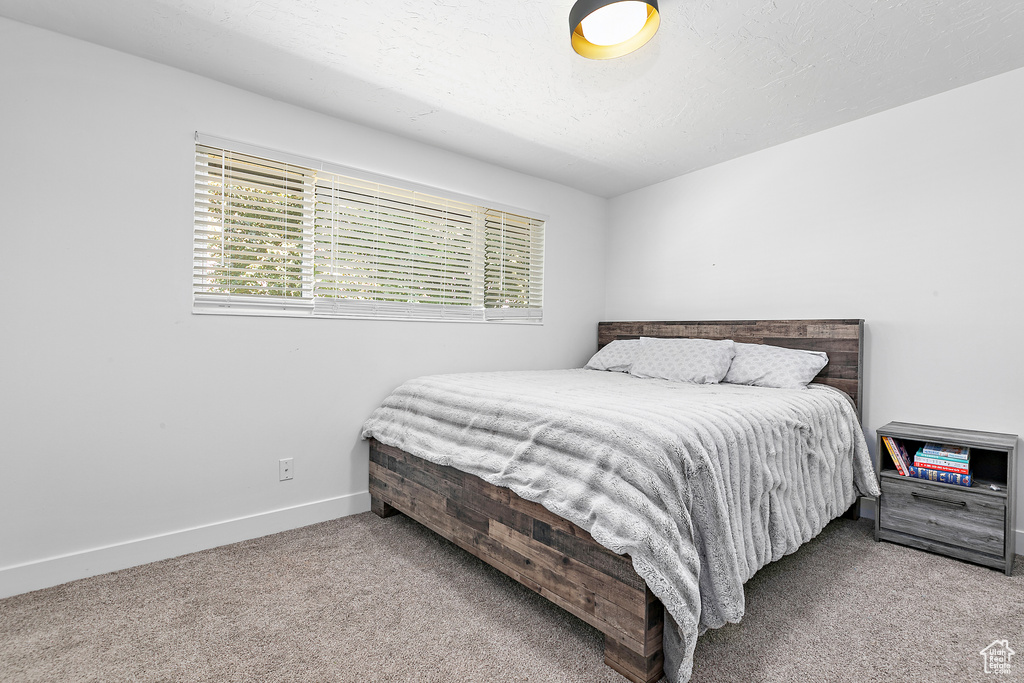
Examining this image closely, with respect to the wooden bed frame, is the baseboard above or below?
below

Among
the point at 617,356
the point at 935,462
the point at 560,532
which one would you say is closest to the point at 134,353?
the point at 560,532

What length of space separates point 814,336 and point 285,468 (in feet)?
9.99

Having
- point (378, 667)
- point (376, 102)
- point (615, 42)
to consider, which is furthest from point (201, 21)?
point (378, 667)

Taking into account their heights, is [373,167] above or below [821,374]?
above

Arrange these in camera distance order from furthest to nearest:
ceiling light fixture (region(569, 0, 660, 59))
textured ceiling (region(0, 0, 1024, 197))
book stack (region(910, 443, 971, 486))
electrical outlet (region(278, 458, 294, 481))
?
electrical outlet (region(278, 458, 294, 481)), book stack (region(910, 443, 971, 486)), textured ceiling (region(0, 0, 1024, 197)), ceiling light fixture (region(569, 0, 660, 59))

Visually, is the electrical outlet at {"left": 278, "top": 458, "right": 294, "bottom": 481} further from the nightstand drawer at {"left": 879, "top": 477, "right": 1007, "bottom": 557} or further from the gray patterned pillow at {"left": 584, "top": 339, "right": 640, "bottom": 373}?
the nightstand drawer at {"left": 879, "top": 477, "right": 1007, "bottom": 557}

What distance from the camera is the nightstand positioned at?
2041 mm

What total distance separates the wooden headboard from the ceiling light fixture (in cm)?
194

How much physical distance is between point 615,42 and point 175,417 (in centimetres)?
246

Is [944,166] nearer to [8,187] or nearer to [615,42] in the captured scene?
[615,42]

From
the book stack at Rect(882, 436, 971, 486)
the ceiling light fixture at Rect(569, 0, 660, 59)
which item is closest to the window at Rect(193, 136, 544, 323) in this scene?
the ceiling light fixture at Rect(569, 0, 660, 59)

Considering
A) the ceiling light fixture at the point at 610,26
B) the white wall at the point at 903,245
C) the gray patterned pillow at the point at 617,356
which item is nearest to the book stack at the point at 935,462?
the white wall at the point at 903,245

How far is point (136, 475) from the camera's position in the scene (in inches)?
82.7

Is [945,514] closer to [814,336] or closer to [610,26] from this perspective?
[814,336]
